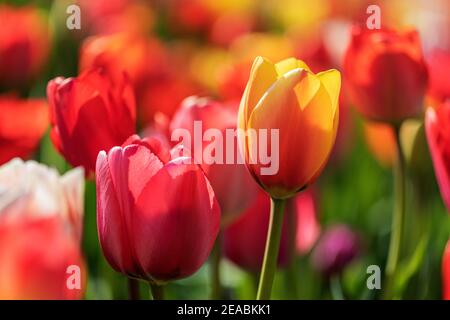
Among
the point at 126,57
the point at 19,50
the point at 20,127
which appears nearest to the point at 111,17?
the point at 19,50

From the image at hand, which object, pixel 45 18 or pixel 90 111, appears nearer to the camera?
pixel 90 111

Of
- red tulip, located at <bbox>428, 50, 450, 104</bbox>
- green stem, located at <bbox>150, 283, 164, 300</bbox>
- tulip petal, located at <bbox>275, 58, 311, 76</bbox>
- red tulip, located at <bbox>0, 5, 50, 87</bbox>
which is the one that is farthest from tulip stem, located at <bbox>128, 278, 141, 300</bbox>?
red tulip, located at <bbox>0, 5, 50, 87</bbox>

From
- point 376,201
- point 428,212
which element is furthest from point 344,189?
point 428,212

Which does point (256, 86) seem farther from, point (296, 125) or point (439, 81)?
point (439, 81)

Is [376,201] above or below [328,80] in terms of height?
below

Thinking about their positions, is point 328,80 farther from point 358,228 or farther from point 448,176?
point 358,228
